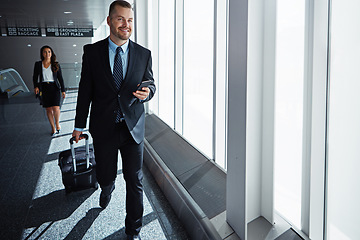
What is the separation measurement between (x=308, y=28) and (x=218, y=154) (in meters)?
1.73

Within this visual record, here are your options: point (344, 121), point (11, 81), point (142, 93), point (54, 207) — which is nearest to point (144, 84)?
point (142, 93)

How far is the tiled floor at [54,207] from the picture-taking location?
8.32 feet

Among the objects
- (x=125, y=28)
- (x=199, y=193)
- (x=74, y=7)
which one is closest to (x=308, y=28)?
(x=125, y=28)

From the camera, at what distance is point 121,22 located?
7.14 feet

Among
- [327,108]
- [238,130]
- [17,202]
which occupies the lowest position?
[17,202]

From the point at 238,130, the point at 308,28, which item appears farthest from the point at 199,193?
the point at 308,28

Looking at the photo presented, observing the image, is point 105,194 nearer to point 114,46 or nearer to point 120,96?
point 120,96

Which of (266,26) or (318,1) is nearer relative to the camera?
(318,1)

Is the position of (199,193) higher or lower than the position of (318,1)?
lower

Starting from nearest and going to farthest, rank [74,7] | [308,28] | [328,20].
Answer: [328,20]
[308,28]
[74,7]

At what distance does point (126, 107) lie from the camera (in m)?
2.26

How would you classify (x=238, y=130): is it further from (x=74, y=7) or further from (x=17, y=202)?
(x=74, y=7)

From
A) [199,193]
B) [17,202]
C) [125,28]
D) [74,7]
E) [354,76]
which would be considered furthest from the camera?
[74,7]

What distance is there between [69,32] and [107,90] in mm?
7665
